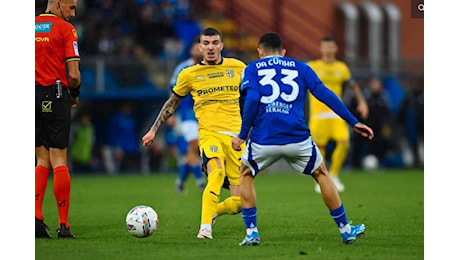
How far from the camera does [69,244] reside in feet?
26.1

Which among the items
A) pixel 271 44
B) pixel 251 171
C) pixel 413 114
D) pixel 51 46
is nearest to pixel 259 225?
pixel 251 171

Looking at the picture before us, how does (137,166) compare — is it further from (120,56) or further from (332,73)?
(332,73)

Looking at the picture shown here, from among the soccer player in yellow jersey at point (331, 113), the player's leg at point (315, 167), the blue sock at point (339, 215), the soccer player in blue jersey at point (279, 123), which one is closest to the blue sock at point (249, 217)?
the soccer player in blue jersey at point (279, 123)

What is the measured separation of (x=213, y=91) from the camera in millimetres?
8836

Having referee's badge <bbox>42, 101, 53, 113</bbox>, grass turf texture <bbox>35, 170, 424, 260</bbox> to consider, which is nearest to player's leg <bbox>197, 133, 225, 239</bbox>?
grass turf texture <bbox>35, 170, 424, 260</bbox>

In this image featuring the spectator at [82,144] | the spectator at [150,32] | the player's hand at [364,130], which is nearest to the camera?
the player's hand at [364,130]

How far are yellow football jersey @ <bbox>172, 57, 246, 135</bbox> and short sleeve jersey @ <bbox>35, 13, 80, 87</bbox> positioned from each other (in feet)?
3.64

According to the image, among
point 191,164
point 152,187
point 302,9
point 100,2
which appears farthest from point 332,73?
point 302,9

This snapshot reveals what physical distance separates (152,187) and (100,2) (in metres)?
6.61

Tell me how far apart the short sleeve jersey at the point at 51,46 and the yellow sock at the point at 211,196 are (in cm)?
173

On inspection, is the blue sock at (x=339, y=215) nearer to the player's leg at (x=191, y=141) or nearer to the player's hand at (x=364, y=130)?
the player's hand at (x=364, y=130)

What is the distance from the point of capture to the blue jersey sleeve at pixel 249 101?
755cm

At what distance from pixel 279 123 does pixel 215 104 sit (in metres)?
1.43

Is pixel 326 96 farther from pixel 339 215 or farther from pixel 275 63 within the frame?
pixel 339 215
